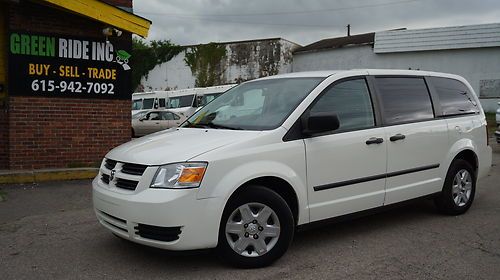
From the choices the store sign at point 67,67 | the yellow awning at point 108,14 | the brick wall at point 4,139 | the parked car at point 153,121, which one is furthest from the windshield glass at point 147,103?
the brick wall at point 4,139

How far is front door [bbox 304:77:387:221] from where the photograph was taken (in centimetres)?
450

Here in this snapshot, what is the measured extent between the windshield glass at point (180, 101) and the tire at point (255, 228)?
67.5ft

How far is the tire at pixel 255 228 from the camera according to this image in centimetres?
401

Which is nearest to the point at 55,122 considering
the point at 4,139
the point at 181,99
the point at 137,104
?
the point at 4,139

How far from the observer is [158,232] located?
3.84 metres

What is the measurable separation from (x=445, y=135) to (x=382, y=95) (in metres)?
1.08

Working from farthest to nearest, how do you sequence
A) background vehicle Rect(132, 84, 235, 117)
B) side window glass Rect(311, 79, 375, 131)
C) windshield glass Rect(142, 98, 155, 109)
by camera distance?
windshield glass Rect(142, 98, 155, 109) < background vehicle Rect(132, 84, 235, 117) < side window glass Rect(311, 79, 375, 131)

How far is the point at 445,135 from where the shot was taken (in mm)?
5730

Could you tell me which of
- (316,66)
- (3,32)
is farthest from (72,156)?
(316,66)

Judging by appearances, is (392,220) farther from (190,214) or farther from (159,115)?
(159,115)

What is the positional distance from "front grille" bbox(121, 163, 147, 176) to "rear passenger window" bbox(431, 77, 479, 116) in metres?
3.77

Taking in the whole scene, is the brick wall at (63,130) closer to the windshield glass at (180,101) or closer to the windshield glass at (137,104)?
the windshield glass at (180,101)

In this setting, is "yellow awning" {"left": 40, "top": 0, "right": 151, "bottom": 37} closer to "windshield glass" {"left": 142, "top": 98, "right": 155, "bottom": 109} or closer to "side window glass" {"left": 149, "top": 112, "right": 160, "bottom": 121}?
"side window glass" {"left": 149, "top": 112, "right": 160, "bottom": 121}

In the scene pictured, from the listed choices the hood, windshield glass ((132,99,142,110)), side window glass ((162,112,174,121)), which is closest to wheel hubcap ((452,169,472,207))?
the hood
